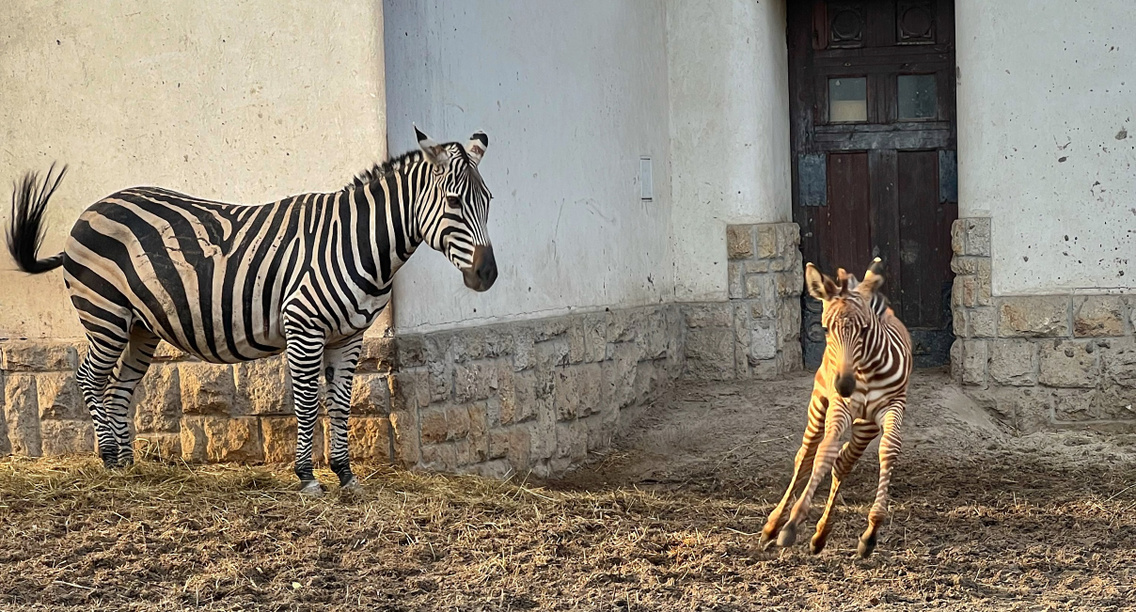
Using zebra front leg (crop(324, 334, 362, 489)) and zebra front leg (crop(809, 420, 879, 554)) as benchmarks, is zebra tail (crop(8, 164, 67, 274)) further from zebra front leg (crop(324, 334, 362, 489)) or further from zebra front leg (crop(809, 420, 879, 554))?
zebra front leg (crop(809, 420, 879, 554))

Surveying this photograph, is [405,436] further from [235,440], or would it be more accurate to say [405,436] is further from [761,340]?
[761,340]

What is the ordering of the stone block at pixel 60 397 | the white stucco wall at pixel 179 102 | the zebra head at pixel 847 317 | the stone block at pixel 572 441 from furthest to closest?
the stone block at pixel 572 441
the stone block at pixel 60 397
the white stucco wall at pixel 179 102
the zebra head at pixel 847 317

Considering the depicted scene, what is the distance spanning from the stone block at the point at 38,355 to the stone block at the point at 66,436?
30 centimetres

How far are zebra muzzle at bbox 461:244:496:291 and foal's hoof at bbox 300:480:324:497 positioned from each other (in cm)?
123

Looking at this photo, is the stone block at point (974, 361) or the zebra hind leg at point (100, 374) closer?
the zebra hind leg at point (100, 374)

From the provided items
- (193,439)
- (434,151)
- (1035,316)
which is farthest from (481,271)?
(1035,316)

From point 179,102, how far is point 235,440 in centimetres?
174

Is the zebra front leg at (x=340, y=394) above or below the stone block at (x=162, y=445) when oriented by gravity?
above

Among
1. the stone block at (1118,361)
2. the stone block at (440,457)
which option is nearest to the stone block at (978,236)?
the stone block at (1118,361)

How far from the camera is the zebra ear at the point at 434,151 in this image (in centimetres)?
536

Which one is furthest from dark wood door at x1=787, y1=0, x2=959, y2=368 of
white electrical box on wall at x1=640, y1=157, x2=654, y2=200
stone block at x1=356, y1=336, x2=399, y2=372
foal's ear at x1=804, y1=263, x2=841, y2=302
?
foal's ear at x1=804, y1=263, x2=841, y2=302

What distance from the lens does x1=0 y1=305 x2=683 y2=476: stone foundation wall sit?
20.2ft

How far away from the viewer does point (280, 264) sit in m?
5.50

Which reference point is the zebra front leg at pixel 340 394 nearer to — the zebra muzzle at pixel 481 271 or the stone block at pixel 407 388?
the stone block at pixel 407 388
